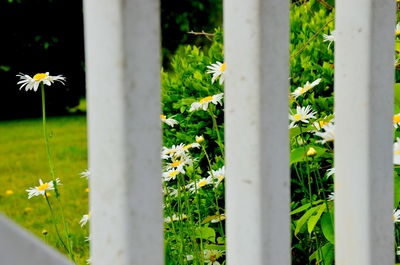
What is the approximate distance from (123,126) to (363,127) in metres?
0.46

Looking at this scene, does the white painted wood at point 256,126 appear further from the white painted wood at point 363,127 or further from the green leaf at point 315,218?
the green leaf at point 315,218

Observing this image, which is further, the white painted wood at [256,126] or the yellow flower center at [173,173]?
the yellow flower center at [173,173]

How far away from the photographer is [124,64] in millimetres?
805

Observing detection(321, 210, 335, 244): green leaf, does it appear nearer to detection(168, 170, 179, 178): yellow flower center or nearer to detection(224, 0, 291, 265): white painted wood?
detection(168, 170, 179, 178): yellow flower center

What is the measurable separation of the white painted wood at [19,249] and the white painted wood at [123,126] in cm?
Answer: 20

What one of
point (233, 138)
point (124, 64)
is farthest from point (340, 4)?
point (124, 64)

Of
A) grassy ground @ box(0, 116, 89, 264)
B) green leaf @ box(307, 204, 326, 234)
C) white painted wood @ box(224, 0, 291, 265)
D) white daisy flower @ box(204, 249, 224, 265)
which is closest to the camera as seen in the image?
white painted wood @ box(224, 0, 291, 265)

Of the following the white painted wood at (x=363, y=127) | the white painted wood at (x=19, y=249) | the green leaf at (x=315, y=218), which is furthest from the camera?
the green leaf at (x=315, y=218)

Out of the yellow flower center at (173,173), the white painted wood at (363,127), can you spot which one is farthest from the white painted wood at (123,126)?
the yellow flower center at (173,173)

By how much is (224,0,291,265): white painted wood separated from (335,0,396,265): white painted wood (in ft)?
0.53

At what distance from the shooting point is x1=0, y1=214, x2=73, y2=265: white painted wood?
617 millimetres

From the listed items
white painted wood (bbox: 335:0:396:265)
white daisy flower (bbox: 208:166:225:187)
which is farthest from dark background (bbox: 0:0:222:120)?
white painted wood (bbox: 335:0:396:265)

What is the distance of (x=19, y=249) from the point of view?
2.03ft

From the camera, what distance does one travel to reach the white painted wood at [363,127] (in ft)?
3.61
